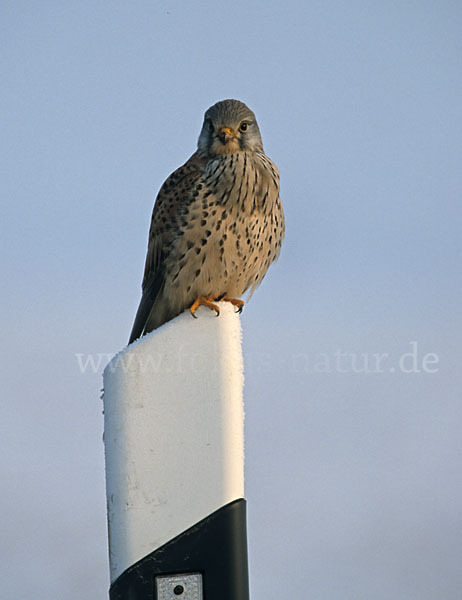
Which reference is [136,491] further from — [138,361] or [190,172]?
[190,172]

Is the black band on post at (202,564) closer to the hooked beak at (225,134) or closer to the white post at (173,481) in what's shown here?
the white post at (173,481)

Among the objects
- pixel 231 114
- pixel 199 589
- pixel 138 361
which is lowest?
pixel 199 589

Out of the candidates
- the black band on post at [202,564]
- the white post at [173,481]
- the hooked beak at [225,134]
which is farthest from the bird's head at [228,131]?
the black band on post at [202,564]

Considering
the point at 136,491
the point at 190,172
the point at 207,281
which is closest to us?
the point at 136,491

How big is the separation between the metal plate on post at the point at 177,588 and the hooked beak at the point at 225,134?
2957mm

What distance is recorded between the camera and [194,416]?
A: 2.44 m

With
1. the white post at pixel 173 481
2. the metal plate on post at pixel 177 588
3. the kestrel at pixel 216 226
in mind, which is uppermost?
the kestrel at pixel 216 226

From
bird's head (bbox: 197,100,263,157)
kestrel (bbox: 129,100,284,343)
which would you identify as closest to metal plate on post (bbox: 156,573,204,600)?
kestrel (bbox: 129,100,284,343)

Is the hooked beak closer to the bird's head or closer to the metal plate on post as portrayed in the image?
the bird's head

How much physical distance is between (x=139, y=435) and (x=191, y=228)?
2.32 meters

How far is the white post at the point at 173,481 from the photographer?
7.88 feet

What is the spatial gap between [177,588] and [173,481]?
12.8 inches

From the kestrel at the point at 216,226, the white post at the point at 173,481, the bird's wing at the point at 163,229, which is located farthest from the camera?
the bird's wing at the point at 163,229

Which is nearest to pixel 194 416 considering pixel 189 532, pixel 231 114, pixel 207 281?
pixel 189 532
